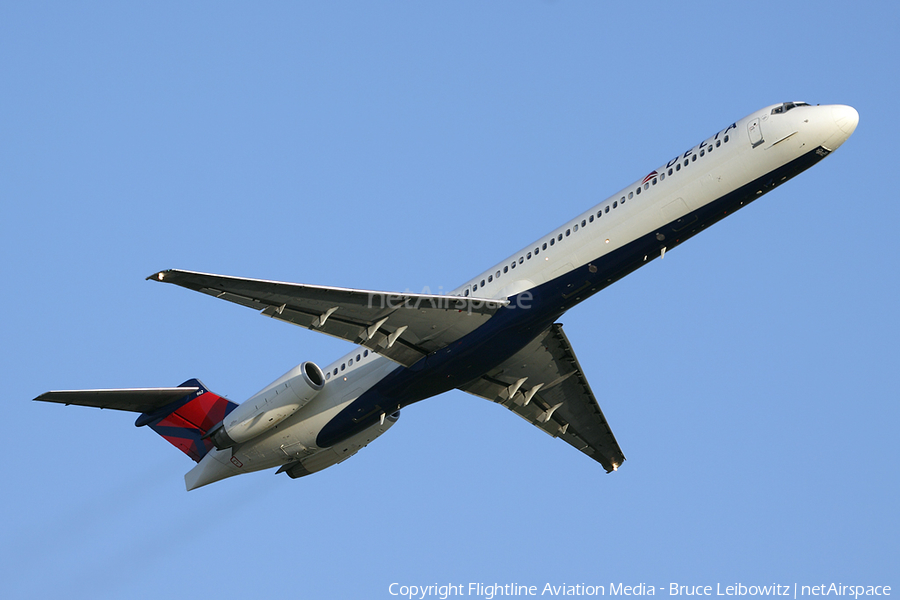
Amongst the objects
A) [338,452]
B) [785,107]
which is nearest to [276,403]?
[338,452]

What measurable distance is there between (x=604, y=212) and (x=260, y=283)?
Answer: 29.7 feet

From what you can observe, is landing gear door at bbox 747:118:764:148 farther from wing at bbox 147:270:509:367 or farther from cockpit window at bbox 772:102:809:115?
wing at bbox 147:270:509:367

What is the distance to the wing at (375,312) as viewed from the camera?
25.0 m

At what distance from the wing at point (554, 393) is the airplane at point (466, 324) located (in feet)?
0.23

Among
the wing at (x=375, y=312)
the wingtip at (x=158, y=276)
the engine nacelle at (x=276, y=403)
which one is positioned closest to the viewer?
the wingtip at (x=158, y=276)

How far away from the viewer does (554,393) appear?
32.9m

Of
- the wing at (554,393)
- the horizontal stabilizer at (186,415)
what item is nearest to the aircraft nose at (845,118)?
the wing at (554,393)

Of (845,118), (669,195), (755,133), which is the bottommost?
(669,195)

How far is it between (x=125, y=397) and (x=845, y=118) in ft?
71.2

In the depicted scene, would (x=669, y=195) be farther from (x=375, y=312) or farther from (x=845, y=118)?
(x=375, y=312)

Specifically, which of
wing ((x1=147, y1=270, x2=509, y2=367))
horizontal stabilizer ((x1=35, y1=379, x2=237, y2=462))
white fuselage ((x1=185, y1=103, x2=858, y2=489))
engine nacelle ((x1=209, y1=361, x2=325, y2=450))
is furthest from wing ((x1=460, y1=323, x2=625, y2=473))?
horizontal stabilizer ((x1=35, y1=379, x2=237, y2=462))

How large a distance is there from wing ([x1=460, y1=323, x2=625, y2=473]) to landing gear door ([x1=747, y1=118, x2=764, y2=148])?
7613 millimetres

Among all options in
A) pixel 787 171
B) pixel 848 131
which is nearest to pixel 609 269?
pixel 787 171

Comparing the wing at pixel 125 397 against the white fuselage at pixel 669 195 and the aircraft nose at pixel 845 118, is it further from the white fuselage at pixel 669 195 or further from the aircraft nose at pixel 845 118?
the aircraft nose at pixel 845 118
